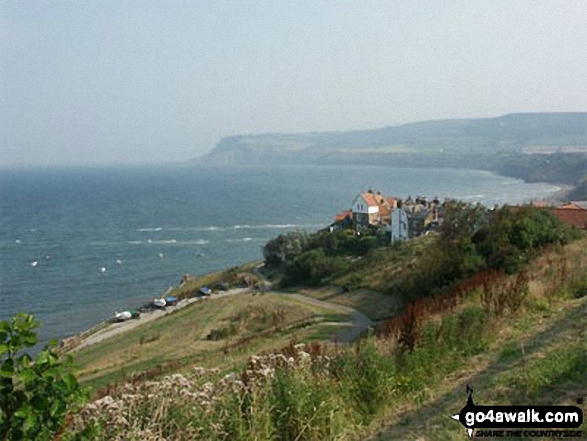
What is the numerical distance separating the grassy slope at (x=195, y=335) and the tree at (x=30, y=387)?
17.3 metres

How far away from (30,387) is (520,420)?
3.87 metres

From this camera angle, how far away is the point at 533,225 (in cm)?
1880

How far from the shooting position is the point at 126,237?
266ft

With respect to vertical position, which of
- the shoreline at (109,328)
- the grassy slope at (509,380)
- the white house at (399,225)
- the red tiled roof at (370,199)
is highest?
the grassy slope at (509,380)

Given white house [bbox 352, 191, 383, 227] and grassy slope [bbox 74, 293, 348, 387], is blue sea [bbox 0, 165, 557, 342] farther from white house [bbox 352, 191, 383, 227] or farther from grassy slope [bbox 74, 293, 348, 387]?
white house [bbox 352, 191, 383, 227]

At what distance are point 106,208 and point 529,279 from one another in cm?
11613

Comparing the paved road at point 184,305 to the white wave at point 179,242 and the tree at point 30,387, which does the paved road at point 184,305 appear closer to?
the tree at point 30,387

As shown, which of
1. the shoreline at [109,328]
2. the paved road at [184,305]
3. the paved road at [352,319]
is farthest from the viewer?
the shoreline at [109,328]

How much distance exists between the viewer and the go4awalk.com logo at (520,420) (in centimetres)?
476

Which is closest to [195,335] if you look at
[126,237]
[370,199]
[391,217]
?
[391,217]

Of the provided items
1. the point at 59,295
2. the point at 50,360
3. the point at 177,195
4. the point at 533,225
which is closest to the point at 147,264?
the point at 59,295

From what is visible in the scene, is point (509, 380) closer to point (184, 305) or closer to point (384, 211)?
point (184, 305)

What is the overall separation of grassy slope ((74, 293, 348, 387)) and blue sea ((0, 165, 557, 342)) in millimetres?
4809

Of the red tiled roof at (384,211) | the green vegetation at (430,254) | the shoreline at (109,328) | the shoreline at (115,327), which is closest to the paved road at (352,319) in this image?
the green vegetation at (430,254)
